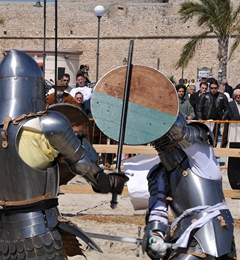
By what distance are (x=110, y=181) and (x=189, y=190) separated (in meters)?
0.60

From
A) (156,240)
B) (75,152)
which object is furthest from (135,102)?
(156,240)

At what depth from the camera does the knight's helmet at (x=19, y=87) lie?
3.70 metres

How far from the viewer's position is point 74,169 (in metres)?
3.66

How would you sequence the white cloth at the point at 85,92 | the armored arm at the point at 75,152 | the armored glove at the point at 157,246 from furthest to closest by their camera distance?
1. the white cloth at the point at 85,92
2. the armored glove at the point at 157,246
3. the armored arm at the point at 75,152

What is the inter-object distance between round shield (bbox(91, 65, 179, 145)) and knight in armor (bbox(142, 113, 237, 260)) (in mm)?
138

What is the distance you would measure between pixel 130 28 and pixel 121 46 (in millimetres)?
1734

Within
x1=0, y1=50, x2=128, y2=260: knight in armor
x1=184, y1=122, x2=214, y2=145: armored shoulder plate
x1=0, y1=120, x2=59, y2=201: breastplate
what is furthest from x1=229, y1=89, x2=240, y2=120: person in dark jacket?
x1=0, y1=120, x2=59, y2=201: breastplate

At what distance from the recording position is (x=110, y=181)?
3809 millimetres

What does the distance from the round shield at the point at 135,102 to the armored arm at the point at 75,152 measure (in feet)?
1.37

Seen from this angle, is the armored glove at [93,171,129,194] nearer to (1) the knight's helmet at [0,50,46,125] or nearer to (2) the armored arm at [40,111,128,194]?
(2) the armored arm at [40,111,128,194]

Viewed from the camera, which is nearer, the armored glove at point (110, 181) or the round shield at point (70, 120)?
the armored glove at point (110, 181)

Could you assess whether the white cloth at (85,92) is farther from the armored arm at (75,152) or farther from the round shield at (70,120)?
the armored arm at (75,152)

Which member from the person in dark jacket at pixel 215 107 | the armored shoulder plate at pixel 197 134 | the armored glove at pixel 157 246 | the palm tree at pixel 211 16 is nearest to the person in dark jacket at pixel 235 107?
the person in dark jacket at pixel 215 107

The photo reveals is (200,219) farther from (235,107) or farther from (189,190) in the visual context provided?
(235,107)
